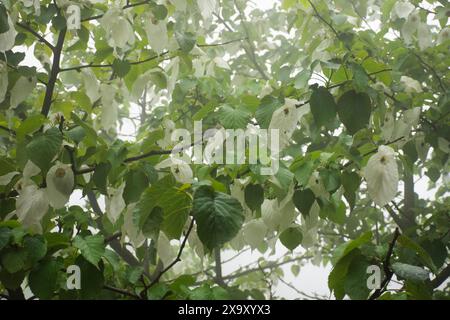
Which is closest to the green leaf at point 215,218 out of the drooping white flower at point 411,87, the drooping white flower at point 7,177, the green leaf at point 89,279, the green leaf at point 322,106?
the green leaf at point 89,279

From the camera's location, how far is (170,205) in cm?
71

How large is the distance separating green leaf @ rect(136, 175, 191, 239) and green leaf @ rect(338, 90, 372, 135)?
40 cm

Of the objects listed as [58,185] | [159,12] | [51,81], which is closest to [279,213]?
[58,185]

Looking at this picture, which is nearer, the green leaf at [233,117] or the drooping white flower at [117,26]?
the green leaf at [233,117]

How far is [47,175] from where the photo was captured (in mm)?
896

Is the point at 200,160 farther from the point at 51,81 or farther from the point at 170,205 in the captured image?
the point at 51,81

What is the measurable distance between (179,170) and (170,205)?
155mm

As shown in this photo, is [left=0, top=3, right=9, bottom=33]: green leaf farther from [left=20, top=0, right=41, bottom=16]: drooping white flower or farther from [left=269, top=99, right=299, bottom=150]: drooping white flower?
[left=269, top=99, right=299, bottom=150]: drooping white flower

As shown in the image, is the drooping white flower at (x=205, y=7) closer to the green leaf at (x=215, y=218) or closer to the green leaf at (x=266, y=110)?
the green leaf at (x=266, y=110)

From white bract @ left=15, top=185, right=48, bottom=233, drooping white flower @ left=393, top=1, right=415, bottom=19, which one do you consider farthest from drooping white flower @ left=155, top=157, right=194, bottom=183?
drooping white flower @ left=393, top=1, right=415, bottom=19

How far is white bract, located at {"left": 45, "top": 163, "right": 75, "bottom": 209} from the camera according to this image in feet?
2.94

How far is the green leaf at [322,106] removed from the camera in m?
0.93

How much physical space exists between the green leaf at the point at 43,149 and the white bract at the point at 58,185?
58 mm
